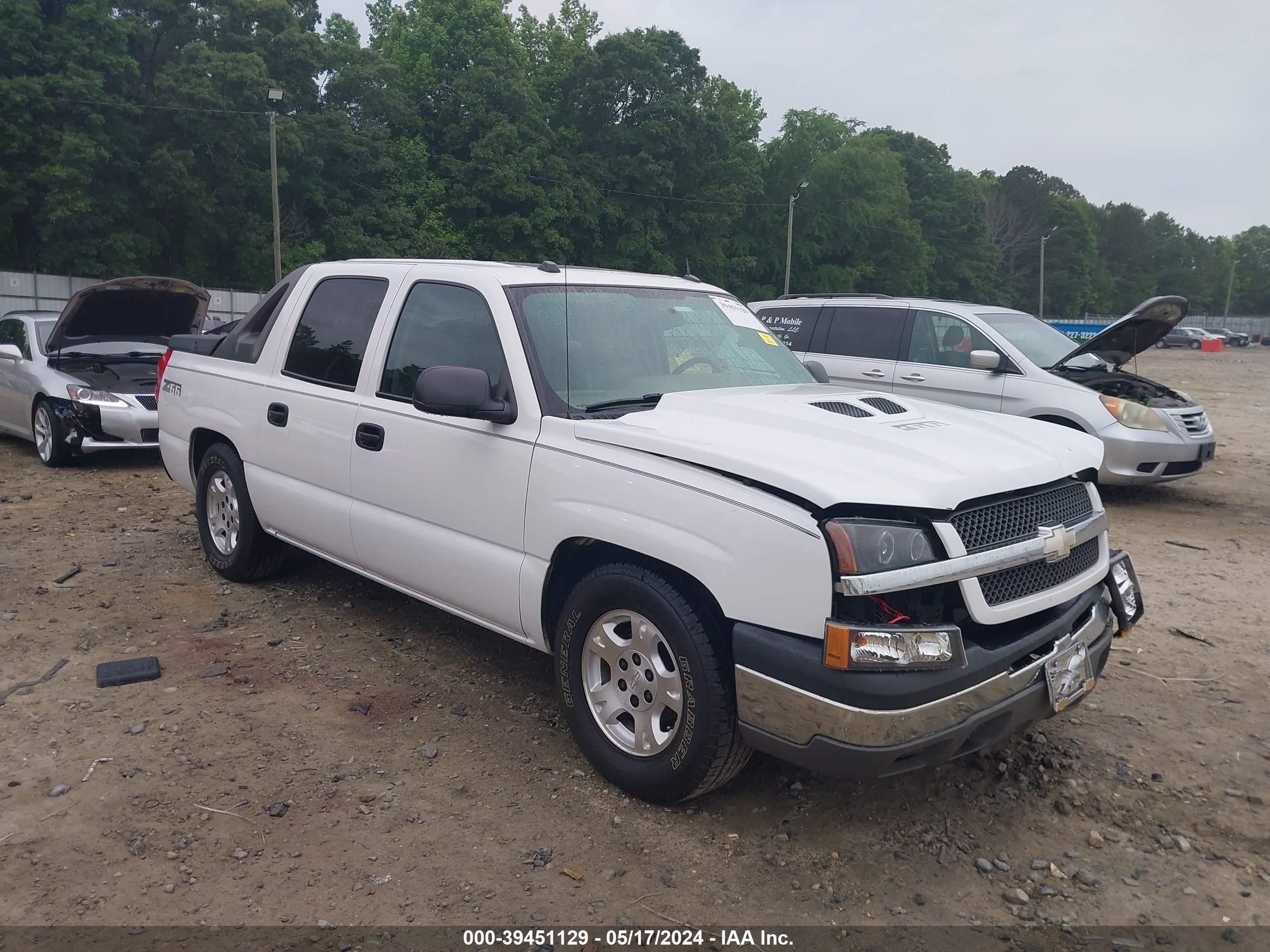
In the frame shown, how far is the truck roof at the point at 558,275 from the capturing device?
4219 millimetres

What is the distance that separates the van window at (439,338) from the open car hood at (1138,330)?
18.7 feet

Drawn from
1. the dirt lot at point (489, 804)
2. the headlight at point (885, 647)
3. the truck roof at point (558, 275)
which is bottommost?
the dirt lot at point (489, 804)

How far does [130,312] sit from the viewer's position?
32.4 ft

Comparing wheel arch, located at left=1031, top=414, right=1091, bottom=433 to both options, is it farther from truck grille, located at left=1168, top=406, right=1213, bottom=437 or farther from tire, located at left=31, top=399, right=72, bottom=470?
tire, located at left=31, top=399, right=72, bottom=470

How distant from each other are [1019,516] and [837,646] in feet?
2.87

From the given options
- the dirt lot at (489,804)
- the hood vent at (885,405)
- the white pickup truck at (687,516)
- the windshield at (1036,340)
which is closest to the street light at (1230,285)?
the windshield at (1036,340)

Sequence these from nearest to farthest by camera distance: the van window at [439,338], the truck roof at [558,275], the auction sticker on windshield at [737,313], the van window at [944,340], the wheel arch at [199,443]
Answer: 1. the van window at [439,338]
2. the truck roof at [558,275]
3. the auction sticker on windshield at [737,313]
4. the wheel arch at [199,443]
5. the van window at [944,340]

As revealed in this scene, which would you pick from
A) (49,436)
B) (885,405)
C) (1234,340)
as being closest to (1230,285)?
(1234,340)

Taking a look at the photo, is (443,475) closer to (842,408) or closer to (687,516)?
(687,516)

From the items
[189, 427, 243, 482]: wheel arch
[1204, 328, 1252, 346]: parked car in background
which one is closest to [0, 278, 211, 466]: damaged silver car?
[189, 427, 243, 482]: wheel arch

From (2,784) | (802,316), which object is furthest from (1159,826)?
(802,316)

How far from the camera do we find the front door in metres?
3.81

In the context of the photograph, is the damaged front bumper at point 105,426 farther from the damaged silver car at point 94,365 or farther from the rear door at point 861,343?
the rear door at point 861,343

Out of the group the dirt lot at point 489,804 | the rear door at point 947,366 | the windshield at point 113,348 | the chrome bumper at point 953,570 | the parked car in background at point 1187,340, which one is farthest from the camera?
the parked car in background at point 1187,340
